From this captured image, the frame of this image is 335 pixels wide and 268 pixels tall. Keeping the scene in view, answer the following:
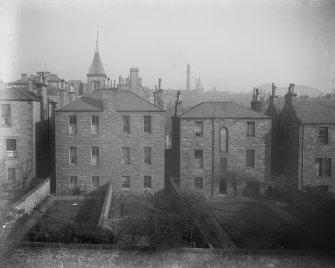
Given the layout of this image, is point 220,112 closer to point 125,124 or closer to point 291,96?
point 291,96

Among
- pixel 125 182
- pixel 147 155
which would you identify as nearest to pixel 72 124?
pixel 125 182

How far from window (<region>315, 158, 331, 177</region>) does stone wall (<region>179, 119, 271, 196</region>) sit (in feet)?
14.5

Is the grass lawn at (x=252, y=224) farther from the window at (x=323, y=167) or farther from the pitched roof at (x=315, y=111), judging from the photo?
the pitched roof at (x=315, y=111)

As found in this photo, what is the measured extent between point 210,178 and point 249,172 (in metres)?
3.98

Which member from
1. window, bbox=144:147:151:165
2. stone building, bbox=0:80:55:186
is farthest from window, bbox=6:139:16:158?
window, bbox=144:147:151:165

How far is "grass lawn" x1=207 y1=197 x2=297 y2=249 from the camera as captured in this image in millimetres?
20923

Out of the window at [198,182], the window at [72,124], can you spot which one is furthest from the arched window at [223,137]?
the window at [72,124]

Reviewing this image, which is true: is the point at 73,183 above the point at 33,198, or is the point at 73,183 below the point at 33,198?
above

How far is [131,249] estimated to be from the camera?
1597 centimetres

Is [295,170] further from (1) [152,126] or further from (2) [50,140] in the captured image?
(2) [50,140]

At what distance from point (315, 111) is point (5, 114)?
29443mm

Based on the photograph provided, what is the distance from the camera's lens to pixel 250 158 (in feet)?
111

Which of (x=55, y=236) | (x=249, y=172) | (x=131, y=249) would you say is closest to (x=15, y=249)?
(x=55, y=236)

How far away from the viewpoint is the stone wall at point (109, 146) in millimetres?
32219
